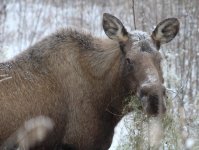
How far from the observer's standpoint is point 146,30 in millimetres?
12352

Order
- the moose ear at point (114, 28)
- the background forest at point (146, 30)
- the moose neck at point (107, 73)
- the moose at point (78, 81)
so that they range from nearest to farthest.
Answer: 1. the background forest at point (146, 30)
2. the moose at point (78, 81)
3. the moose ear at point (114, 28)
4. the moose neck at point (107, 73)

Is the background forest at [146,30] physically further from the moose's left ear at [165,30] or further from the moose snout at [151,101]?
the moose's left ear at [165,30]

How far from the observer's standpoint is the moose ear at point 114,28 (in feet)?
22.7

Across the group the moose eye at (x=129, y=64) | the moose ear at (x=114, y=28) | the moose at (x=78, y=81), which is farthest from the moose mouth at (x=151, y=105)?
the moose ear at (x=114, y=28)

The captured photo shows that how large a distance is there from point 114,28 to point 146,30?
17.9 feet

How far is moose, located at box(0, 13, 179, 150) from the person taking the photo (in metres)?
6.68

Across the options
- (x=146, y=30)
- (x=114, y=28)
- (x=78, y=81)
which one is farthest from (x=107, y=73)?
(x=146, y=30)

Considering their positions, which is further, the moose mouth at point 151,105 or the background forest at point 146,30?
the background forest at point 146,30

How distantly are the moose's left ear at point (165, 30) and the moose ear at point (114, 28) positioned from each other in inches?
14.5

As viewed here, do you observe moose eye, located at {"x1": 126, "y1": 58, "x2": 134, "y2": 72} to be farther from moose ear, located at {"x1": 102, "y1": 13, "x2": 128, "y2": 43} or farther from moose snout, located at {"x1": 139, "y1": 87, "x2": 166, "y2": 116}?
moose snout, located at {"x1": 139, "y1": 87, "x2": 166, "y2": 116}

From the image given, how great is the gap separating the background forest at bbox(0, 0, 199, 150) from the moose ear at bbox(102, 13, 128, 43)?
53 cm

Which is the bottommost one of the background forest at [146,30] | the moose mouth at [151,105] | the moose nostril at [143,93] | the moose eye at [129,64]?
the background forest at [146,30]

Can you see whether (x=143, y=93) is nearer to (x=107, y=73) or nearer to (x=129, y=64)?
(x=129, y=64)

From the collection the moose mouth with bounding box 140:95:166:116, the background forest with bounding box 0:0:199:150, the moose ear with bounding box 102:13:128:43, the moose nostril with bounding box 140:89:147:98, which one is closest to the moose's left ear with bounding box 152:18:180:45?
the moose ear with bounding box 102:13:128:43
